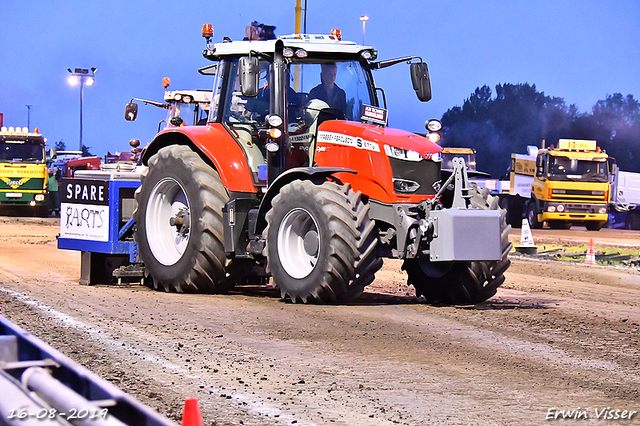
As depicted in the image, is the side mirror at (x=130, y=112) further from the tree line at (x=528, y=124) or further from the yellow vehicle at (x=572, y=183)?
the tree line at (x=528, y=124)

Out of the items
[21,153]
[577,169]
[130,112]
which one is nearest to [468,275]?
[130,112]

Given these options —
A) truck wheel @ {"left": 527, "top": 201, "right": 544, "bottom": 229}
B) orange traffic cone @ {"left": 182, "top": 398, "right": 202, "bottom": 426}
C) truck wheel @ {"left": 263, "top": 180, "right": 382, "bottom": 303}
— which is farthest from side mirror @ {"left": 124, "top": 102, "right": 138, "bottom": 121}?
truck wheel @ {"left": 527, "top": 201, "right": 544, "bottom": 229}

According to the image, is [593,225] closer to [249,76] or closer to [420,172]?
[420,172]

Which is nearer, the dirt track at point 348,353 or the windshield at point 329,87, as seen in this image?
the dirt track at point 348,353

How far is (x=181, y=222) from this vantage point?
1089cm

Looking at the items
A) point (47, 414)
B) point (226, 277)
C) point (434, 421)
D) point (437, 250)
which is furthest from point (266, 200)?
point (47, 414)

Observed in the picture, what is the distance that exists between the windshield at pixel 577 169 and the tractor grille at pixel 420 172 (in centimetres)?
2375

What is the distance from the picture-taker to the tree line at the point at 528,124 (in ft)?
199

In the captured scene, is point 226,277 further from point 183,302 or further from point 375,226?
point 375,226

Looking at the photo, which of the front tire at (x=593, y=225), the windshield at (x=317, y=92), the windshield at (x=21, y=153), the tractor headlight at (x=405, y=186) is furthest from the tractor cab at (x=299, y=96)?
the front tire at (x=593, y=225)

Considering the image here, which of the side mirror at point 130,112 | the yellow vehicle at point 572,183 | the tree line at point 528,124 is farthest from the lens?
the tree line at point 528,124

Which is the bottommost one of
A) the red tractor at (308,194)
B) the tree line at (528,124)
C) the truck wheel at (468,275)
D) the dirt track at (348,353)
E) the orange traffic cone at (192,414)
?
the dirt track at (348,353)

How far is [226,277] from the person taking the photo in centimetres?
1038

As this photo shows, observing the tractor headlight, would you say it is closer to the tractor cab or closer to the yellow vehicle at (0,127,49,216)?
the tractor cab
